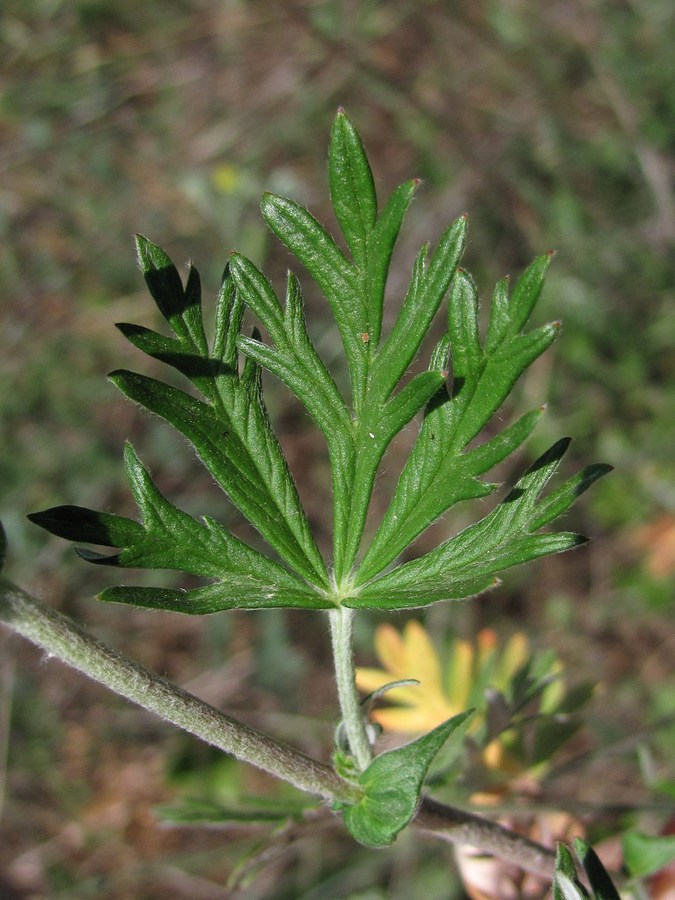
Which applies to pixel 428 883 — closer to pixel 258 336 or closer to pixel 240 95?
pixel 258 336

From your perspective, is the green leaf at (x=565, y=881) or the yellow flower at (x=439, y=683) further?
the yellow flower at (x=439, y=683)

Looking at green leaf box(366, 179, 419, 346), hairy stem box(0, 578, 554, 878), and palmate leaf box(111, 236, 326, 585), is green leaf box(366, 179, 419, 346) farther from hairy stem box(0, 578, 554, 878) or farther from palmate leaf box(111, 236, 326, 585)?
hairy stem box(0, 578, 554, 878)

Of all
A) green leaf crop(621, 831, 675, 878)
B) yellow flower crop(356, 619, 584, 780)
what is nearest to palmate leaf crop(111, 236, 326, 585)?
green leaf crop(621, 831, 675, 878)

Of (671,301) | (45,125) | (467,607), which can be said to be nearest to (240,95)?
(45,125)

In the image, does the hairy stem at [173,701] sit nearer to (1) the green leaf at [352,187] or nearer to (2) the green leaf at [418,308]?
(2) the green leaf at [418,308]

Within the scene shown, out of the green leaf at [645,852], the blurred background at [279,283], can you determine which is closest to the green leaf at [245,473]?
the green leaf at [645,852]

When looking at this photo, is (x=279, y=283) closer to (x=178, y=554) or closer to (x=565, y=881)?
(x=178, y=554)
